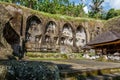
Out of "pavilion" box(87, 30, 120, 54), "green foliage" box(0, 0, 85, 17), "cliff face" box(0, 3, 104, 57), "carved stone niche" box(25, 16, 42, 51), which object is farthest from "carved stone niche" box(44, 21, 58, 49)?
"green foliage" box(0, 0, 85, 17)

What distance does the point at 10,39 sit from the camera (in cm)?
1805

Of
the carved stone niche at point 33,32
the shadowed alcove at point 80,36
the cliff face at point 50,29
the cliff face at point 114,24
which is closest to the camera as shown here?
the cliff face at point 50,29

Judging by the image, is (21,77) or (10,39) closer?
(21,77)

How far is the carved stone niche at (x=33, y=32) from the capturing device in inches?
1100

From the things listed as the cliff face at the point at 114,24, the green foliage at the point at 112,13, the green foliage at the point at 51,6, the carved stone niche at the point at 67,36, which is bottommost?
the carved stone niche at the point at 67,36

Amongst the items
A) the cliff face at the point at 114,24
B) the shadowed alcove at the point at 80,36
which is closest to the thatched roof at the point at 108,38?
the cliff face at the point at 114,24

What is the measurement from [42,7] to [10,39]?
1249 inches

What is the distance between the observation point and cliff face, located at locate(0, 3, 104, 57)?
1024 inches

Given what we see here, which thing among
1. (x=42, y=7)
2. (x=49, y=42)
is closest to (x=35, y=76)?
(x=49, y=42)

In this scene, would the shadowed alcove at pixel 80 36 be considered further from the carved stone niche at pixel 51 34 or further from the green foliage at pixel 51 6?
the green foliage at pixel 51 6

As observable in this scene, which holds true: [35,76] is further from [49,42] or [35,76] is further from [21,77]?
[49,42]

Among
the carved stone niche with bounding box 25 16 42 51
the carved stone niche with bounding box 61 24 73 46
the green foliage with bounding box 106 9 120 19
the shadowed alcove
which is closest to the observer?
the carved stone niche with bounding box 25 16 42 51

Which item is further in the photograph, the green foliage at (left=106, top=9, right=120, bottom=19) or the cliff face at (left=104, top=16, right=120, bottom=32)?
the green foliage at (left=106, top=9, right=120, bottom=19)

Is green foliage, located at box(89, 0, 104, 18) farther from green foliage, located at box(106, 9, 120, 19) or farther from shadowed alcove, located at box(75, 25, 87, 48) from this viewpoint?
shadowed alcove, located at box(75, 25, 87, 48)
